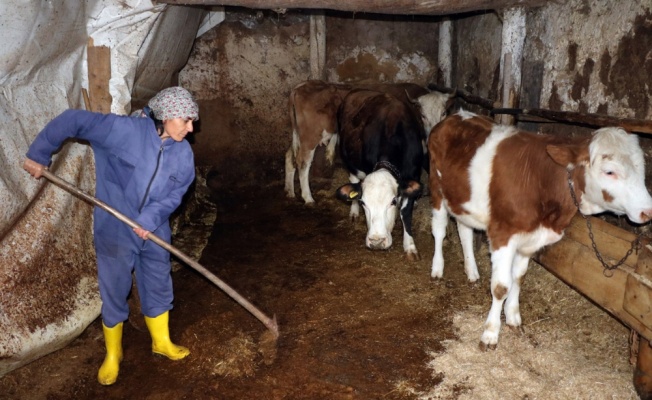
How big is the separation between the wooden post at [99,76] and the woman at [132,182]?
2.56 ft

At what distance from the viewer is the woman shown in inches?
133

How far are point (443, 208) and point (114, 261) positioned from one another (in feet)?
10.4

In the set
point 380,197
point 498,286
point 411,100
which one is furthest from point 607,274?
point 411,100

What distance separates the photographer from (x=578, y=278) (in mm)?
3838

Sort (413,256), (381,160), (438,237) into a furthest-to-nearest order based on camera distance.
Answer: (381,160), (413,256), (438,237)

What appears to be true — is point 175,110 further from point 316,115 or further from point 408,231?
point 316,115

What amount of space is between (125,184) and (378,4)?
268cm

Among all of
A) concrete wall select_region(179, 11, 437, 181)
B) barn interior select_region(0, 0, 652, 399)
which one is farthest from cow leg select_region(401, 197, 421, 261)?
concrete wall select_region(179, 11, 437, 181)

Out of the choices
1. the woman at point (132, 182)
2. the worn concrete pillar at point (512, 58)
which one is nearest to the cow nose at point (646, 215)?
the worn concrete pillar at point (512, 58)

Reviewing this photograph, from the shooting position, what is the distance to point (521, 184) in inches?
158

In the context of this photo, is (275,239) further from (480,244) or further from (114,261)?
(114,261)

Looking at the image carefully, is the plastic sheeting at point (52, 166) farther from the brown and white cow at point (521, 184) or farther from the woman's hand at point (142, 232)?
the brown and white cow at point (521, 184)

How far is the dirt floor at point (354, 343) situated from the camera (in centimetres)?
366

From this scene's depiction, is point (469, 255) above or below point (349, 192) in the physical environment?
below
